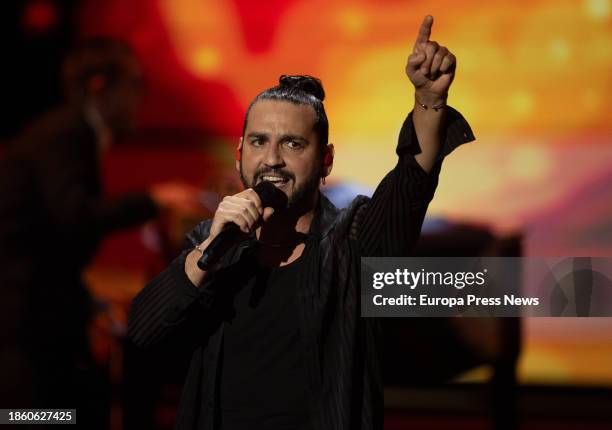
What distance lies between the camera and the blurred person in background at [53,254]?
2.33 metres

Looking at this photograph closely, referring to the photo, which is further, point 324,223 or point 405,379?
point 405,379

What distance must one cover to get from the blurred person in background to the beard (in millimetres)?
1063

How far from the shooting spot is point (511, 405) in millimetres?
2893

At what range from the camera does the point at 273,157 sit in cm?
135

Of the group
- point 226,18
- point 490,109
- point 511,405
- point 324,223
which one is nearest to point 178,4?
point 226,18

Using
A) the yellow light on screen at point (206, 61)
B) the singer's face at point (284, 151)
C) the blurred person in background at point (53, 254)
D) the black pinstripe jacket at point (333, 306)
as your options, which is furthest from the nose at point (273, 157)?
the yellow light on screen at point (206, 61)

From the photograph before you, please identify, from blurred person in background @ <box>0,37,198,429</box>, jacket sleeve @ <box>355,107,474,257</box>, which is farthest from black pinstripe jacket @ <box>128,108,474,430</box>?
blurred person in background @ <box>0,37,198,429</box>

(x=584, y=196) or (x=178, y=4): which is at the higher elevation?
(x=178, y=4)

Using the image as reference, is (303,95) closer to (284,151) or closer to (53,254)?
(284,151)

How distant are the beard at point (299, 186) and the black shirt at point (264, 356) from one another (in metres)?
0.09

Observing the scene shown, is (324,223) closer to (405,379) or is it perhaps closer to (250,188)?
(250,188)

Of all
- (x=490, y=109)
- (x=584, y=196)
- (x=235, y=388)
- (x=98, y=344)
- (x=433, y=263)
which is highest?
(x=490, y=109)

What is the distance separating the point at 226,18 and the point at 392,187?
2631mm

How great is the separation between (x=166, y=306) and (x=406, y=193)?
1.31 ft
